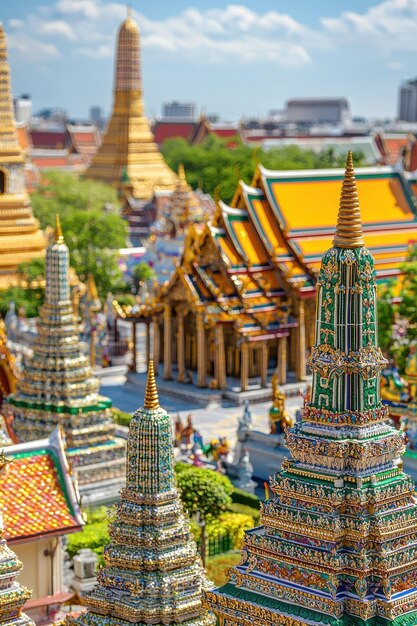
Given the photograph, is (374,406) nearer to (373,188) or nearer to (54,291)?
(54,291)

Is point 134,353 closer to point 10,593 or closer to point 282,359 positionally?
point 282,359

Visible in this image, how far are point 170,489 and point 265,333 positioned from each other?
2054 cm

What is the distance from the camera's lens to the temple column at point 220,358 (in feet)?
122

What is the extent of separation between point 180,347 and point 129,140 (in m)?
42.1

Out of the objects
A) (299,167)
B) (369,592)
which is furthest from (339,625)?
(299,167)

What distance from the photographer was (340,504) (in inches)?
607

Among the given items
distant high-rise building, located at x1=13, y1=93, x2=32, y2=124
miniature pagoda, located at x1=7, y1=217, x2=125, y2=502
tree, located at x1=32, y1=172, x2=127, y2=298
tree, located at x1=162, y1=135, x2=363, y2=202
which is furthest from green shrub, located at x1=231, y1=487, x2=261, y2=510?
distant high-rise building, located at x1=13, y1=93, x2=32, y2=124

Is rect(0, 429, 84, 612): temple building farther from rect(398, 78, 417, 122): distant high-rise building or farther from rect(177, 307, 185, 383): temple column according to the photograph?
rect(398, 78, 417, 122): distant high-rise building

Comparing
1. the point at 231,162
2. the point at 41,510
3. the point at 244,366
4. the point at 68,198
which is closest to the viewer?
the point at 41,510

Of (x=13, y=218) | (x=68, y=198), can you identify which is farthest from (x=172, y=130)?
(x=13, y=218)

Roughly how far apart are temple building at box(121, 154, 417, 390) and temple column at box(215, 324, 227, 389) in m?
0.03

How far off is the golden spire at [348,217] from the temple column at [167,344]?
74.5 ft

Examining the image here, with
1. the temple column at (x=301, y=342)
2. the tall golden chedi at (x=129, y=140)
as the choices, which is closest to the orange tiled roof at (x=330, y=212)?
the temple column at (x=301, y=342)

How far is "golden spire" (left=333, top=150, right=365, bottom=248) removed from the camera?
15.9 m
